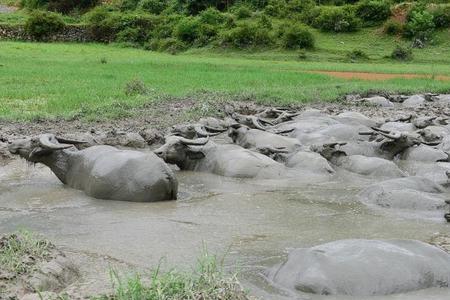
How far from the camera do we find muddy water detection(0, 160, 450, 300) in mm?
5500

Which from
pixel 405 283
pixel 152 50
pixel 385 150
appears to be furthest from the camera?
pixel 152 50

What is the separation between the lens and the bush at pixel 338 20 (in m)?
37.0

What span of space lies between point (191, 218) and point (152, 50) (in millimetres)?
31310

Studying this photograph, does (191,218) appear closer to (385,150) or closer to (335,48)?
(385,150)

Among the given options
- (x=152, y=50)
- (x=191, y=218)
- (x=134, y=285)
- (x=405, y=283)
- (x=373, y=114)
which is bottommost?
(x=152, y=50)

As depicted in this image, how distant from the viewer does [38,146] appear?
26.5ft

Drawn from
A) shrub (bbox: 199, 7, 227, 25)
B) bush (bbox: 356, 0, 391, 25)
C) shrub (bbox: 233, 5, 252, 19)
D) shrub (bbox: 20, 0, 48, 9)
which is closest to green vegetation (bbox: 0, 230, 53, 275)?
shrub (bbox: 199, 7, 227, 25)

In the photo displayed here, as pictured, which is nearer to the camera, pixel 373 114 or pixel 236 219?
pixel 236 219

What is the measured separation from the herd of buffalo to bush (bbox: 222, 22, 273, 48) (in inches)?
832

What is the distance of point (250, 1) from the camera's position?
146 feet

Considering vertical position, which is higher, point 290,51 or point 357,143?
point 357,143

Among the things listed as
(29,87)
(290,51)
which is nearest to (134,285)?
(29,87)

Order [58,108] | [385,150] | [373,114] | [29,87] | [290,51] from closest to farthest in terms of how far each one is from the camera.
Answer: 1. [385,150]
2. [58,108]
3. [373,114]
4. [29,87]
5. [290,51]

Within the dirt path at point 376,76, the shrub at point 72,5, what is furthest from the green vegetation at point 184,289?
the shrub at point 72,5
